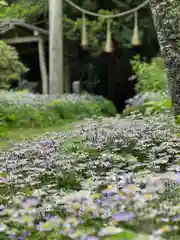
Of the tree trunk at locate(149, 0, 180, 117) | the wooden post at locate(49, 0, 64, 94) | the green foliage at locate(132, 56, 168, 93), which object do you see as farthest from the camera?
the wooden post at locate(49, 0, 64, 94)

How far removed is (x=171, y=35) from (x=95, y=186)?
10.6ft

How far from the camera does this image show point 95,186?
8.13 feet

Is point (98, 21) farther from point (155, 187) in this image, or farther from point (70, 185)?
point (155, 187)

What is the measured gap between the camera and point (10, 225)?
8.23 feet

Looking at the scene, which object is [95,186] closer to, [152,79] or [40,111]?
[40,111]

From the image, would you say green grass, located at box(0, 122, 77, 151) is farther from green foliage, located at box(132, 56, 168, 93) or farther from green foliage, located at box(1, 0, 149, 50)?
green foliage, located at box(1, 0, 149, 50)

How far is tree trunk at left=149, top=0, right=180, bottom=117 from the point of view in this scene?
17.1 ft

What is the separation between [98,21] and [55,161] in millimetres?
12573

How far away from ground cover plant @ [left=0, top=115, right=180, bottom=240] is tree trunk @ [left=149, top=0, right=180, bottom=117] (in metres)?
0.52

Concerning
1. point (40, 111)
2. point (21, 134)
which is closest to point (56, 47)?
point (40, 111)

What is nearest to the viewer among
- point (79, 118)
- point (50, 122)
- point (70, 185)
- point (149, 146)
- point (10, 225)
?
point (10, 225)

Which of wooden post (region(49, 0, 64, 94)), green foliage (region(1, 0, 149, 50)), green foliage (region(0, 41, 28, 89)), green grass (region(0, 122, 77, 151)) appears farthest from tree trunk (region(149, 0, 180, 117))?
green foliage (region(1, 0, 149, 50))

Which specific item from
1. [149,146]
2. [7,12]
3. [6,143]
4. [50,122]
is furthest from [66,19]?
[149,146]

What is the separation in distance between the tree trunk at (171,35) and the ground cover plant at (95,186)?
0.52 metres
